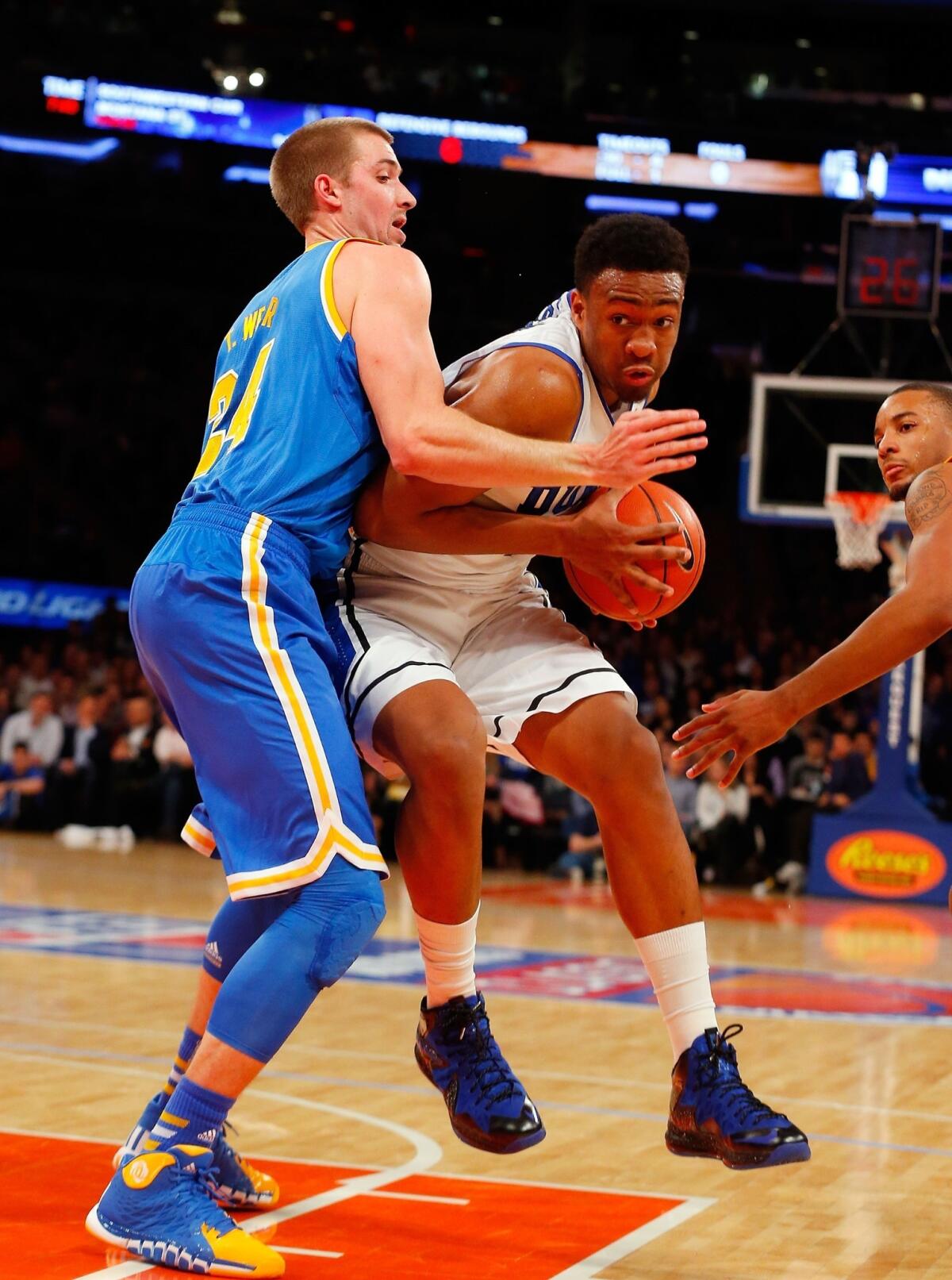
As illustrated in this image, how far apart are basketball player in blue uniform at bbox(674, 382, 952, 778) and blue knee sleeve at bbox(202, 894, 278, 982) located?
3.71 ft

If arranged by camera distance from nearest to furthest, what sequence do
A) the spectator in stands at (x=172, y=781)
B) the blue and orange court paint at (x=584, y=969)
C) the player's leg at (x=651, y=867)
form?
the player's leg at (x=651, y=867) < the blue and orange court paint at (x=584, y=969) < the spectator in stands at (x=172, y=781)

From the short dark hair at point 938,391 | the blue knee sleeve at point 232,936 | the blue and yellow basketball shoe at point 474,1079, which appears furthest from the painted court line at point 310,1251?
the short dark hair at point 938,391

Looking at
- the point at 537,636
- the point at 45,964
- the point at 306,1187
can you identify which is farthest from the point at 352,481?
the point at 45,964

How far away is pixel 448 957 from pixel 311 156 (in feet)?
6.27

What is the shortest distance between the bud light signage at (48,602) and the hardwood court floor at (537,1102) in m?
11.5

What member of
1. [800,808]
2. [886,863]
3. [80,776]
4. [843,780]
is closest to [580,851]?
[800,808]

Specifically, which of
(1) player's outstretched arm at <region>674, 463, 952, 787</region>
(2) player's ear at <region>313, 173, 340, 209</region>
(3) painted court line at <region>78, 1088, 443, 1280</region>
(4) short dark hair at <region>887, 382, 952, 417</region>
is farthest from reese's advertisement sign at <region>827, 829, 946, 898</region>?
(2) player's ear at <region>313, 173, 340, 209</region>

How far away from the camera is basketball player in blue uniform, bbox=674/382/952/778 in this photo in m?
3.98

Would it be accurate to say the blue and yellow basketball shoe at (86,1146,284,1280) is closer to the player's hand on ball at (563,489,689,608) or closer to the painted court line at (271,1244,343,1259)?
the painted court line at (271,1244,343,1259)

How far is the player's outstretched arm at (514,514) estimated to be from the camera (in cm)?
378

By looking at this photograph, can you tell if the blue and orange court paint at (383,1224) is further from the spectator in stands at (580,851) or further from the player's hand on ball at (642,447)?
the spectator in stands at (580,851)

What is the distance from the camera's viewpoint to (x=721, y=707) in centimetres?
412

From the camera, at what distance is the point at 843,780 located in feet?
48.0

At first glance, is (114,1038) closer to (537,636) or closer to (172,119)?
(537,636)
